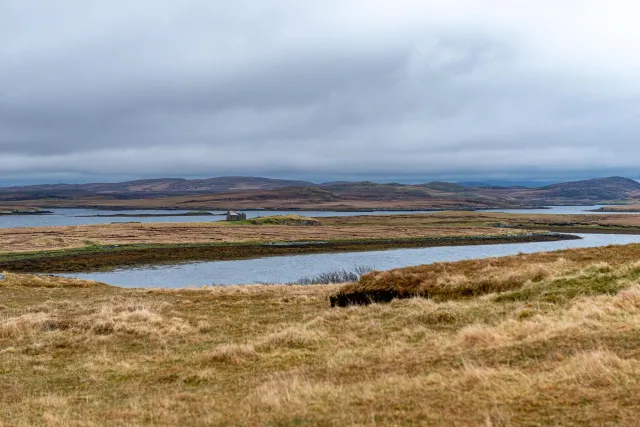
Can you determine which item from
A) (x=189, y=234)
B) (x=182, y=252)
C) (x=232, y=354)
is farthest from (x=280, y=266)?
(x=232, y=354)

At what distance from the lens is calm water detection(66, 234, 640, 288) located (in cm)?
5456

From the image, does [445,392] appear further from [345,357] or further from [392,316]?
[392,316]

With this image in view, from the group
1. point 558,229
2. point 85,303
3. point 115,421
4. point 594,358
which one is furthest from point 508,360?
point 558,229

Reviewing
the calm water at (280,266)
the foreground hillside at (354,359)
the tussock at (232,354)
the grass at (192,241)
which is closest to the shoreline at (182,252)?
the grass at (192,241)

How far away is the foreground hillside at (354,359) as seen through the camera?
8.52m

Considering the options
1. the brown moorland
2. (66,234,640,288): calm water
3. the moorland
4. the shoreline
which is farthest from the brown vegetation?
the brown moorland

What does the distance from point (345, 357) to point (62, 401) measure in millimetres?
6282

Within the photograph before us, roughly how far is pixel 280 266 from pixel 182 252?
60.3 ft

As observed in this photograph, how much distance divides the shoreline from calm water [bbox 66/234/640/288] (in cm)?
395

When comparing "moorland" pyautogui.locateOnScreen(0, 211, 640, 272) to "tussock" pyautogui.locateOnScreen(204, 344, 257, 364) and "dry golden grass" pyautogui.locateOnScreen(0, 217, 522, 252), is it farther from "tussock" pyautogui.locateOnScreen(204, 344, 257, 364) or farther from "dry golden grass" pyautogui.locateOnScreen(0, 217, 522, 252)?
"tussock" pyautogui.locateOnScreen(204, 344, 257, 364)

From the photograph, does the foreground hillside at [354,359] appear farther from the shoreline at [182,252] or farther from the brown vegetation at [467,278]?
the shoreline at [182,252]

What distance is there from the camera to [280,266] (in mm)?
65125

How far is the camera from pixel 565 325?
13.4 m

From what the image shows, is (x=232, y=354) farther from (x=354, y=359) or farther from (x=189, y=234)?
(x=189, y=234)
